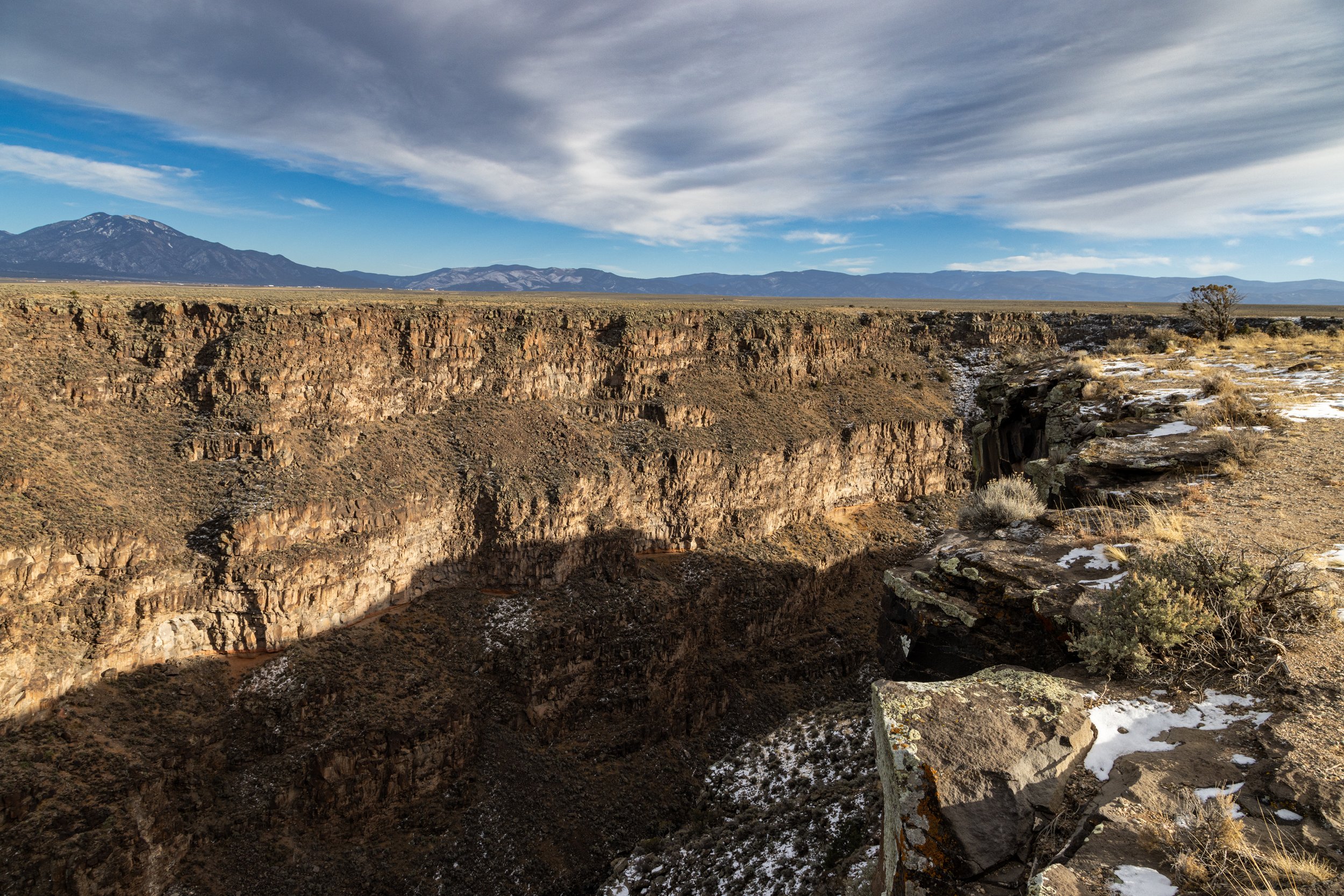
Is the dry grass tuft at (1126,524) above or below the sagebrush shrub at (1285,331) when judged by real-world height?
below

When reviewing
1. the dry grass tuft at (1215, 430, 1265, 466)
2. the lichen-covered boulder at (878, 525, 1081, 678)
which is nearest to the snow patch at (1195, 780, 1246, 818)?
the lichen-covered boulder at (878, 525, 1081, 678)

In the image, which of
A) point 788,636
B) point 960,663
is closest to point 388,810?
point 788,636

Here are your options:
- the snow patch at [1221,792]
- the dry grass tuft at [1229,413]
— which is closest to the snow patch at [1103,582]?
the snow patch at [1221,792]

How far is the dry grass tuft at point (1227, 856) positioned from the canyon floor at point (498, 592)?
0.29 metres

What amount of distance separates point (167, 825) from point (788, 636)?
2673 cm

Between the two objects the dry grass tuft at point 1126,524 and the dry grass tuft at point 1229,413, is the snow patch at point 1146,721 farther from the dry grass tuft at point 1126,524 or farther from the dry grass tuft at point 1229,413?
the dry grass tuft at point 1229,413

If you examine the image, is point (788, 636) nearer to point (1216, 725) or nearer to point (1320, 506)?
point (1320, 506)

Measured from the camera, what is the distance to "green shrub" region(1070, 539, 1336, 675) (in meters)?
6.32

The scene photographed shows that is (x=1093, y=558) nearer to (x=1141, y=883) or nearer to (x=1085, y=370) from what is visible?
(x=1141, y=883)

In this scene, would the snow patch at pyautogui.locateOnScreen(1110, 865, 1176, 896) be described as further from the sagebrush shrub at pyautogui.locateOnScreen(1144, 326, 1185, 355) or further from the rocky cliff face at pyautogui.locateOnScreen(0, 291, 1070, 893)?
the sagebrush shrub at pyautogui.locateOnScreen(1144, 326, 1185, 355)

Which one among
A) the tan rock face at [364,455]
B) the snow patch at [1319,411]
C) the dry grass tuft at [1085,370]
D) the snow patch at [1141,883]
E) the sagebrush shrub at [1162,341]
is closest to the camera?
the snow patch at [1141,883]

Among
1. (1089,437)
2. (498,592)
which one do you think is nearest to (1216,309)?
(1089,437)

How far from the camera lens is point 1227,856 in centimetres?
420

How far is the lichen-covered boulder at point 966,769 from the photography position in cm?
523
